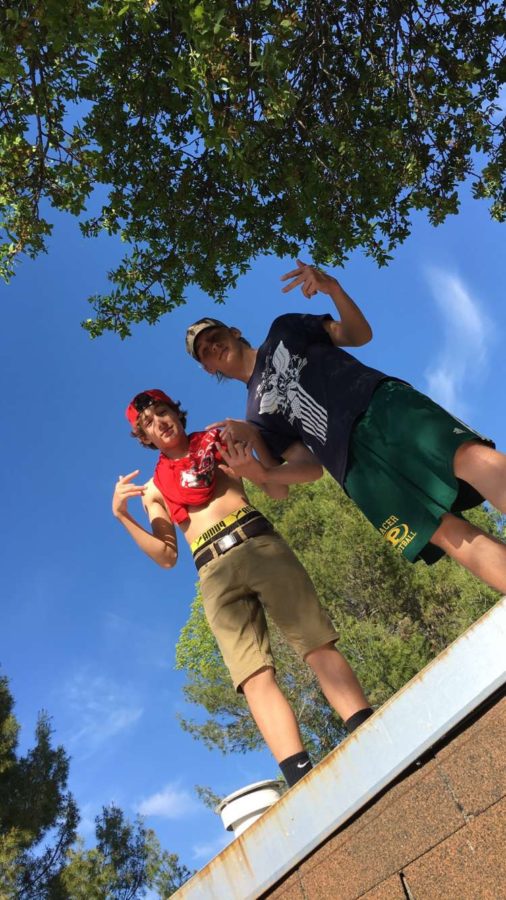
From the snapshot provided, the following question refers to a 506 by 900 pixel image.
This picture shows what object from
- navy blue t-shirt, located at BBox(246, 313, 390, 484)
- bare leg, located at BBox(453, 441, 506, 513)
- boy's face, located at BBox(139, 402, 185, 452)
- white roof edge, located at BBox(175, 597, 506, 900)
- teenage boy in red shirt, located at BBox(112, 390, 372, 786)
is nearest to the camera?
white roof edge, located at BBox(175, 597, 506, 900)

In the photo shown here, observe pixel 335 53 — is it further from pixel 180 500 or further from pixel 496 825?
pixel 496 825

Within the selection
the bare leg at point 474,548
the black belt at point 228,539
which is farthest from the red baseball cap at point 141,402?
the bare leg at point 474,548

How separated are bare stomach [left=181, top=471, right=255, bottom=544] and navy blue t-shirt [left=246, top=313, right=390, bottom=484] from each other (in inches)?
16.0

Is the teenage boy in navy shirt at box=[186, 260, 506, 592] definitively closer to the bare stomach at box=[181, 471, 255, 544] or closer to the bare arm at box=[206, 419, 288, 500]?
the bare arm at box=[206, 419, 288, 500]

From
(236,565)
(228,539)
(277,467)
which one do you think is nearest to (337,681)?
(236,565)

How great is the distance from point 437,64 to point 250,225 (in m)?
2.07

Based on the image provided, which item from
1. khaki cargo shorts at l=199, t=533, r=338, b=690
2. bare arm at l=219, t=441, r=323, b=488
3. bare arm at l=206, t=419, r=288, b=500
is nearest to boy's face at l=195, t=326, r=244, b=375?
bare arm at l=206, t=419, r=288, b=500

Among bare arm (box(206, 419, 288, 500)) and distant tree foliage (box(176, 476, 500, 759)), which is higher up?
distant tree foliage (box(176, 476, 500, 759))

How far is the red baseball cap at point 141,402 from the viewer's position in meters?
3.87

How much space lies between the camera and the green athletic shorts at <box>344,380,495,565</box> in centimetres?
241

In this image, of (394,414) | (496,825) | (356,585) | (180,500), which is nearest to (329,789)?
(496,825)

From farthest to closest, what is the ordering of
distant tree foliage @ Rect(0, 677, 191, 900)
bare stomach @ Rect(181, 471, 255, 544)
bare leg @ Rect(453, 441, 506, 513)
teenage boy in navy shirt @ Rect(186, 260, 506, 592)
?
distant tree foliage @ Rect(0, 677, 191, 900)
bare stomach @ Rect(181, 471, 255, 544)
teenage boy in navy shirt @ Rect(186, 260, 506, 592)
bare leg @ Rect(453, 441, 506, 513)

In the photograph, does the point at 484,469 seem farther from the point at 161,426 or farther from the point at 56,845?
the point at 56,845

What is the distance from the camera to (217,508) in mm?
3523
